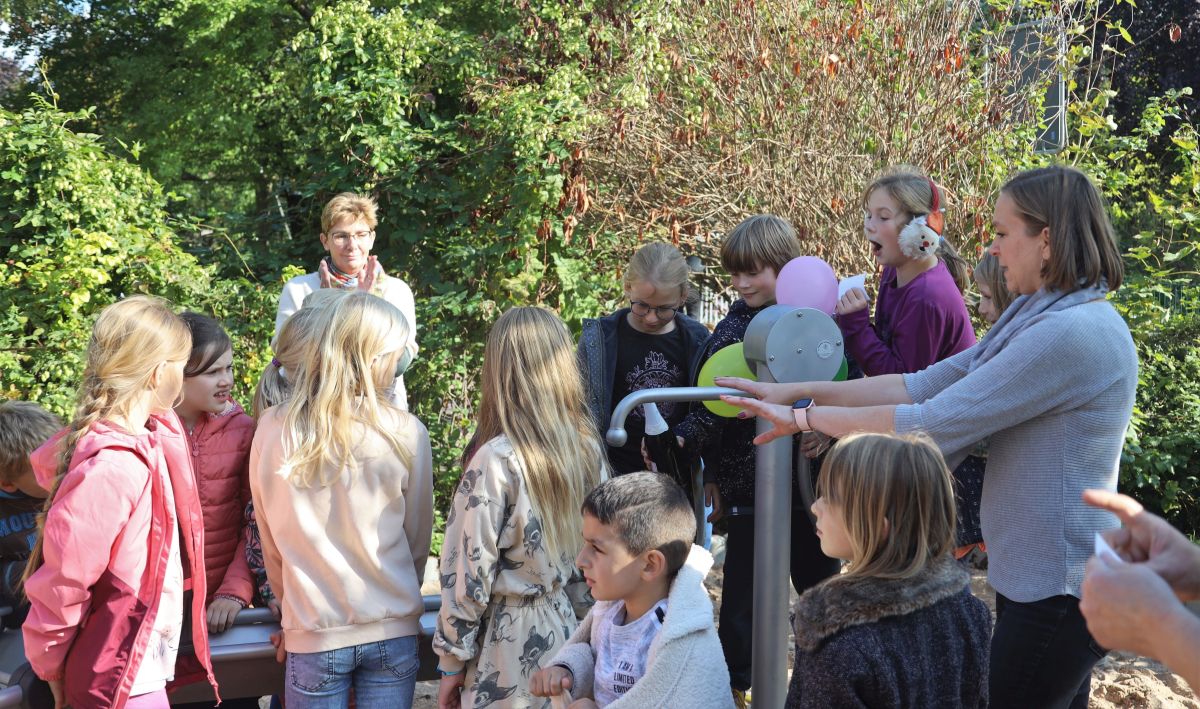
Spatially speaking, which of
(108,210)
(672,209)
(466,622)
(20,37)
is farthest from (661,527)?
(20,37)

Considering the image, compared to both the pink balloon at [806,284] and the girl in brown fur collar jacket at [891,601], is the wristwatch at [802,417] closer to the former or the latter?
the girl in brown fur collar jacket at [891,601]

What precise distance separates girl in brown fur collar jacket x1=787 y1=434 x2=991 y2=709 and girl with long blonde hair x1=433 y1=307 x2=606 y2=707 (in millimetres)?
898

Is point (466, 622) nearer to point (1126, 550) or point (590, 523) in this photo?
point (590, 523)

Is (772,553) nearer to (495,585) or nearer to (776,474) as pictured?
(776,474)

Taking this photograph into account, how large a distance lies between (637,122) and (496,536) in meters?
4.57

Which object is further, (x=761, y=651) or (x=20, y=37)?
(x=20, y=37)

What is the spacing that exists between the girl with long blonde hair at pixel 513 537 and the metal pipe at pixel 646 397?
41 centimetres

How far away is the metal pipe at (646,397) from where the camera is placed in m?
2.33

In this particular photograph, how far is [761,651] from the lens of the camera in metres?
2.63

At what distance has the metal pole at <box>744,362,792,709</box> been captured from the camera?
262 cm

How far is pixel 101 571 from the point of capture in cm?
258

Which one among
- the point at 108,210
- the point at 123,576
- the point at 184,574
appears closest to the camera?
the point at 123,576

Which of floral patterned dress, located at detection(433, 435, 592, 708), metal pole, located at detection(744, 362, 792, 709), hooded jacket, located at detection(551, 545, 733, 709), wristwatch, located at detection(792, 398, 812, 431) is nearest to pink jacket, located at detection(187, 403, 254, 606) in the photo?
floral patterned dress, located at detection(433, 435, 592, 708)

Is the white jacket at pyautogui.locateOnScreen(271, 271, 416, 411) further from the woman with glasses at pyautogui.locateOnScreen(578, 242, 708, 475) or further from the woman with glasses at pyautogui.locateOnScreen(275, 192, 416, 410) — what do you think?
the woman with glasses at pyautogui.locateOnScreen(578, 242, 708, 475)
